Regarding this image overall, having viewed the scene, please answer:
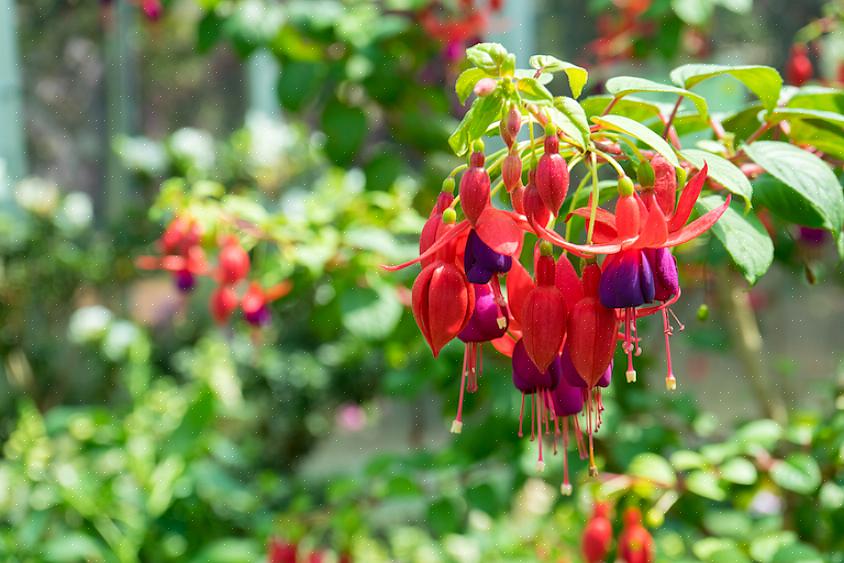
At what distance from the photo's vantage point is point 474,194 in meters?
0.40

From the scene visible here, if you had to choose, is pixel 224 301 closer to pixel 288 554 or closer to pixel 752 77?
pixel 288 554

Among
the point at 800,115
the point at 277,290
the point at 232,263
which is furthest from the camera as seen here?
the point at 277,290

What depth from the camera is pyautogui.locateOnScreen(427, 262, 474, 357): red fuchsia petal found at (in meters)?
0.42

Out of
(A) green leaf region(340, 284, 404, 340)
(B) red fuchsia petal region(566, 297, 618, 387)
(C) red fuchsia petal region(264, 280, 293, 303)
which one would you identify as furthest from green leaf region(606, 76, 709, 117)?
(C) red fuchsia petal region(264, 280, 293, 303)

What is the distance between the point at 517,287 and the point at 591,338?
5cm

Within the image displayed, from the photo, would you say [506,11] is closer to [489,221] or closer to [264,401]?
[264,401]

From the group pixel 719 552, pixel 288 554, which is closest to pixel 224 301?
pixel 288 554

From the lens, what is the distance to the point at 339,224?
1.22 metres

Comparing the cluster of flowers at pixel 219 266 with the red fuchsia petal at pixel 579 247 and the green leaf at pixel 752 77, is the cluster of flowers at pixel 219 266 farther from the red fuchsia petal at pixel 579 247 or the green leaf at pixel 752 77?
the red fuchsia petal at pixel 579 247

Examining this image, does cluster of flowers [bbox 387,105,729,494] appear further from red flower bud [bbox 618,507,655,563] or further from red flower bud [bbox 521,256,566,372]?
red flower bud [bbox 618,507,655,563]

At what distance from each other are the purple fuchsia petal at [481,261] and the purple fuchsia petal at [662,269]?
2.7 inches

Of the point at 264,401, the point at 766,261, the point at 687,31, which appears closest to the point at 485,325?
the point at 766,261

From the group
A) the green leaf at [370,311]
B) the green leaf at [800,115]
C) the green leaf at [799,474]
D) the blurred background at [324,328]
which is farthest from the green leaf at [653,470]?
the green leaf at [800,115]

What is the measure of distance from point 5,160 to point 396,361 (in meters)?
1.54
